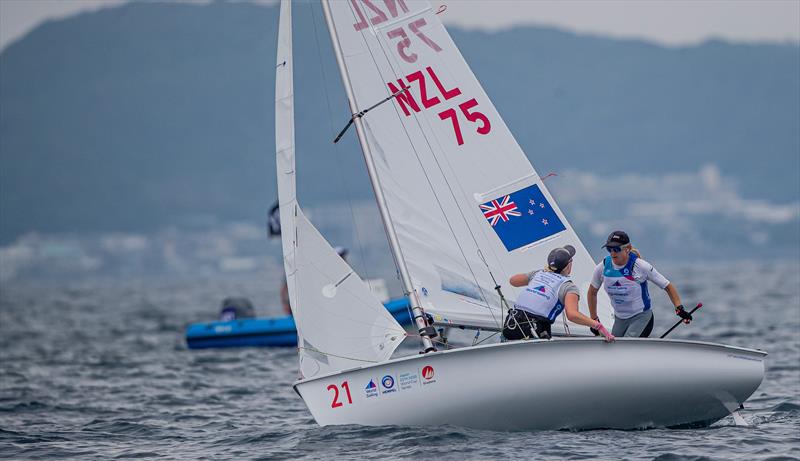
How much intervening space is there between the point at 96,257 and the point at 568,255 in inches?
6865

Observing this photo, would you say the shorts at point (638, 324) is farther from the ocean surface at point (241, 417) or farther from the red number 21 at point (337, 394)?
the red number 21 at point (337, 394)

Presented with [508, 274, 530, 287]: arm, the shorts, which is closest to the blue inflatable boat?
[508, 274, 530, 287]: arm

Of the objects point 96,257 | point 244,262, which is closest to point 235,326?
point 244,262

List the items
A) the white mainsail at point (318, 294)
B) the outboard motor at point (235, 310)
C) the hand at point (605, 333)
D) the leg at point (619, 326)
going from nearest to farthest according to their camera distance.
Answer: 1. the hand at point (605, 333)
2. the leg at point (619, 326)
3. the white mainsail at point (318, 294)
4. the outboard motor at point (235, 310)

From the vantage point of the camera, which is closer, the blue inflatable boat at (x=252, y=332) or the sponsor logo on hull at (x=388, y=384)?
the sponsor logo on hull at (x=388, y=384)

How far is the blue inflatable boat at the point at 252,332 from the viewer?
20906 mm

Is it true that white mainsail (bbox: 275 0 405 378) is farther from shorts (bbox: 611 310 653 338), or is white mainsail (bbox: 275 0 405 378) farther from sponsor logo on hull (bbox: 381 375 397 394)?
shorts (bbox: 611 310 653 338)

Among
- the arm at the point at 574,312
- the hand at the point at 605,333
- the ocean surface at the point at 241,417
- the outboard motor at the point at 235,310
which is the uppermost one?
the outboard motor at the point at 235,310

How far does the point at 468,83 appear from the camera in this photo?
11.8 m

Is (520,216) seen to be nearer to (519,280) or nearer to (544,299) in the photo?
(519,280)

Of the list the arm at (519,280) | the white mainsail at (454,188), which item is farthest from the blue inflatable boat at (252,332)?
the arm at (519,280)

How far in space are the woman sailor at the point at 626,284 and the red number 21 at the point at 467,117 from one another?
180 centimetres

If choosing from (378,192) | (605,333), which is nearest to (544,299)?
(605,333)

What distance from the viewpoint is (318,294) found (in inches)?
454
